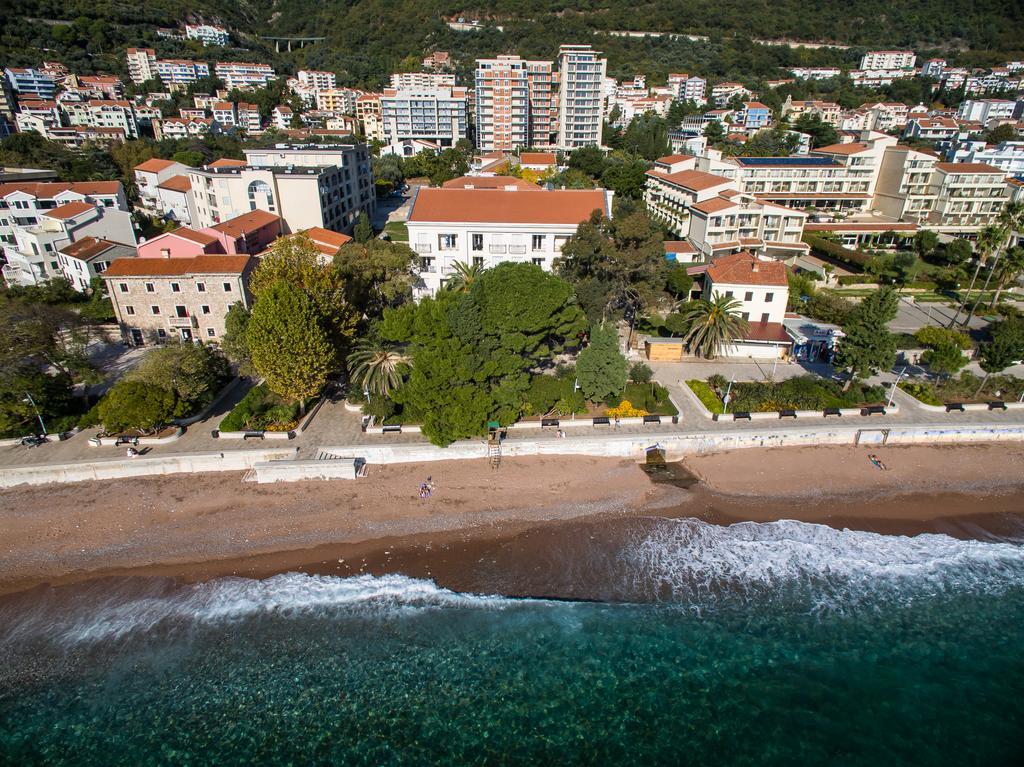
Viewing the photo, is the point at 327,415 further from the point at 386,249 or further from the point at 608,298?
the point at 608,298

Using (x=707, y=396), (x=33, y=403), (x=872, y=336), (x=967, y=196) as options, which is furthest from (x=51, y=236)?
(x=967, y=196)

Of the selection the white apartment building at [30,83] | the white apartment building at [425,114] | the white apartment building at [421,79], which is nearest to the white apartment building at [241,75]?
the white apartment building at [421,79]

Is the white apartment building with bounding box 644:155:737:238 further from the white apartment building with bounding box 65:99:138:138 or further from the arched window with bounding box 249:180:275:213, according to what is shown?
the white apartment building with bounding box 65:99:138:138

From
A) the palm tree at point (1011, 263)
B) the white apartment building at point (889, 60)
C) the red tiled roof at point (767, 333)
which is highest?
the white apartment building at point (889, 60)

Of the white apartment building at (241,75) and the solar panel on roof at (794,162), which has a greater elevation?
the white apartment building at (241,75)

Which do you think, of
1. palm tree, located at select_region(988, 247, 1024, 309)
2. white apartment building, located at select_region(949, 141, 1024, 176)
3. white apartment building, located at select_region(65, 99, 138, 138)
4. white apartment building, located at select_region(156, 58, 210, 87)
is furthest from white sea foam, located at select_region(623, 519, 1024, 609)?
white apartment building, located at select_region(156, 58, 210, 87)

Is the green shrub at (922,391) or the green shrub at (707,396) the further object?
the green shrub at (922,391)

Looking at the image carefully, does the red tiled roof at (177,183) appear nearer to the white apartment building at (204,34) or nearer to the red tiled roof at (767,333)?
the red tiled roof at (767,333)
